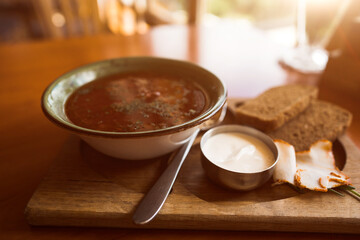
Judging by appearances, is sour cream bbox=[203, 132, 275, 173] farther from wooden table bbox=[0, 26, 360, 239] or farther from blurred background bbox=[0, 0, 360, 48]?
blurred background bbox=[0, 0, 360, 48]

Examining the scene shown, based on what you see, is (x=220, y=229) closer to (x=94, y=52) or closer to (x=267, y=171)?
(x=267, y=171)

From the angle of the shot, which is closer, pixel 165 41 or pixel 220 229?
pixel 220 229

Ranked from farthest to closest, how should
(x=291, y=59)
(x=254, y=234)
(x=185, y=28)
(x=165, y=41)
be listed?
(x=185, y=28) < (x=165, y=41) < (x=291, y=59) < (x=254, y=234)

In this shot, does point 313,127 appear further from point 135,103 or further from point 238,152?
point 135,103

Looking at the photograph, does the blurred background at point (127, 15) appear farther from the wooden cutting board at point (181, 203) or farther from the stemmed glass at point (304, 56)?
the wooden cutting board at point (181, 203)

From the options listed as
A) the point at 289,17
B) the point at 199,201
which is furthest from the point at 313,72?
the point at 289,17

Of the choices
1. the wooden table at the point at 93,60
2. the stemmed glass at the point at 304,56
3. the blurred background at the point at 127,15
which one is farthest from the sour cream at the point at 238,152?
the blurred background at the point at 127,15

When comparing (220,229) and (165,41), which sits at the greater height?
(165,41)

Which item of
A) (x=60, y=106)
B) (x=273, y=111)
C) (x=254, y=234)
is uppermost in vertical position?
(x=60, y=106)
